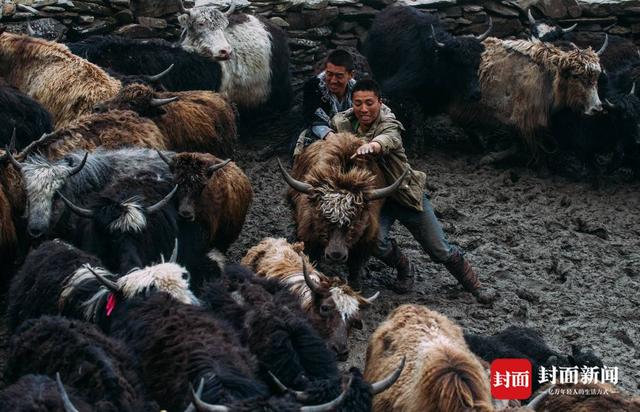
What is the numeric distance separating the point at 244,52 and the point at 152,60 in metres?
1.19

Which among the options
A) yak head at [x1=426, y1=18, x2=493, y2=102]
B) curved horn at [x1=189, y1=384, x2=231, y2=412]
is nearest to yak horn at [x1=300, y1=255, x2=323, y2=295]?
curved horn at [x1=189, y1=384, x2=231, y2=412]

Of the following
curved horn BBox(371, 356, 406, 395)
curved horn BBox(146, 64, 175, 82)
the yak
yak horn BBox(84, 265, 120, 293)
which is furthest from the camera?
the yak

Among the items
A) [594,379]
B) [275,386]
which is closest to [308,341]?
[275,386]

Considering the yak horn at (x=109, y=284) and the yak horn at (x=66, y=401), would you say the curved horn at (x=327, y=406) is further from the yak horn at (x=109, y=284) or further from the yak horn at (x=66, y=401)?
the yak horn at (x=109, y=284)

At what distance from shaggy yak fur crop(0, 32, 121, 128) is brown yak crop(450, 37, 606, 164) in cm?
407

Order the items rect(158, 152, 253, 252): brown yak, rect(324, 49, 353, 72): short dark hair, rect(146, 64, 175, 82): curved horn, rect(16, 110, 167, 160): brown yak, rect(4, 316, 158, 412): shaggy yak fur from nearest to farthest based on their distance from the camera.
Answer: rect(4, 316, 158, 412): shaggy yak fur, rect(158, 152, 253, 252): brown yak, rect(16, 110, 167, 160): brown yak, rect(324, 49, 353, 72): short dark hair, rect(146, 64, 175, 82): curved horn

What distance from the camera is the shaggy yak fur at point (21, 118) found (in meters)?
10.8

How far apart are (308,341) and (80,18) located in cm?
716

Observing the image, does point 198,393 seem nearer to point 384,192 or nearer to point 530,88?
point 384,192

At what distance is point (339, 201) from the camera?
32.1 feet

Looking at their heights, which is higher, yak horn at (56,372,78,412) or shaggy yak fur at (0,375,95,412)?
yak horn at (56,372,78,412)

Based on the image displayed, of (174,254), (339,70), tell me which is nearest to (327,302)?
(174,254)

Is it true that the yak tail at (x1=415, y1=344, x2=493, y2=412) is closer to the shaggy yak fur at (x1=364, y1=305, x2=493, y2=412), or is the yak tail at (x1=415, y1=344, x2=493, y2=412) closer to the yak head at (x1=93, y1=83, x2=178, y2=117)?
the shaggy yak fur at (x1=364, y1=305, x2=493, y2=412)

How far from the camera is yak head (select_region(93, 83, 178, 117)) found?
11.2m
